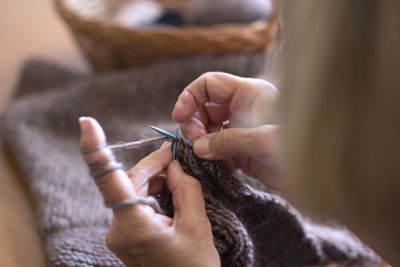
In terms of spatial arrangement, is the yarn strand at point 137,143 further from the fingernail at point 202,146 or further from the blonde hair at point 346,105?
the blonde hair at point 346,105

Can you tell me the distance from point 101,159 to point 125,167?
13cm

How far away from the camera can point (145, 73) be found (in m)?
0.96

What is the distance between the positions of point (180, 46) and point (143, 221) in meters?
0.63

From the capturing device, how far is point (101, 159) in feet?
1.24

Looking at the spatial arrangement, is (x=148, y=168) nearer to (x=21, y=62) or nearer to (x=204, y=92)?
(x=204, y=92)

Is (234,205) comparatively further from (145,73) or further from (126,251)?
(145,73)

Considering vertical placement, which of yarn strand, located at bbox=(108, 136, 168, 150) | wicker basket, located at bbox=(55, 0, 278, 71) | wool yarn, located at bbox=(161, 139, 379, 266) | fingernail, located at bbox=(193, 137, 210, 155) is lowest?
wool yarn, located at bbox=(161, 139, 379, 266)

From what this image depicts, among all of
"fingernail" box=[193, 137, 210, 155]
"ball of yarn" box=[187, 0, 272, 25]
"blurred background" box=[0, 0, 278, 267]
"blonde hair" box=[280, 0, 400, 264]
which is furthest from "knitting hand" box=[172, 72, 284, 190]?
"ball of yarn" box=[187, 0, 272, 25]

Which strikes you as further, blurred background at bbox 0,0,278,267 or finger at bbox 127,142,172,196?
blurred background at bbox 0,0,278,267

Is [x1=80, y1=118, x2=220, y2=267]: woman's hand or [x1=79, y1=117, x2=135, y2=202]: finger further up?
[x1=79, y1=117, x2=135, y2=202]: finger

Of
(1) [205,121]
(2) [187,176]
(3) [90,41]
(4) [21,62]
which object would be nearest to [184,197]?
(2) [187,176]

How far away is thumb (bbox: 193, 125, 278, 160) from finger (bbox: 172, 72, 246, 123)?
0.18 ft

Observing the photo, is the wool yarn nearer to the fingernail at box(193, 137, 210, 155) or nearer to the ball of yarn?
the fingernail at box(193, 137, 210, 155)

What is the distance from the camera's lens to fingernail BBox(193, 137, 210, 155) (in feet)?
1.62
